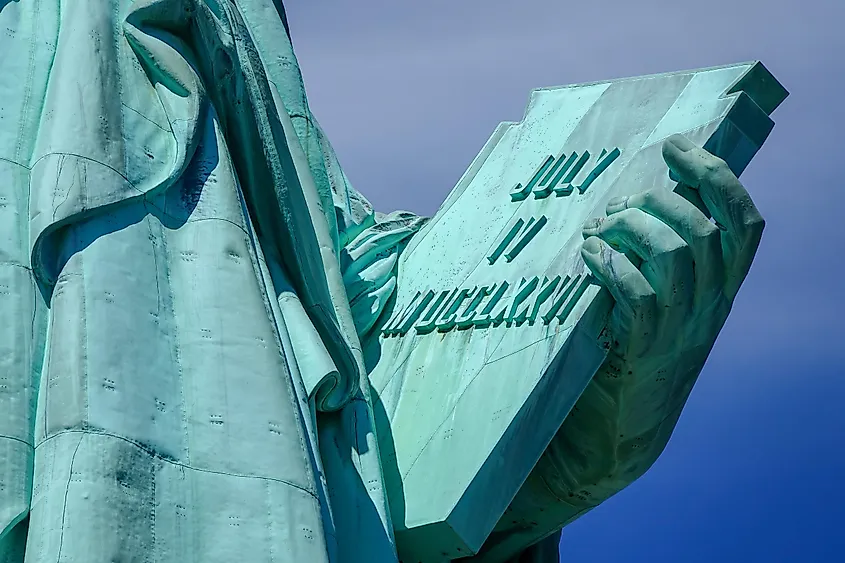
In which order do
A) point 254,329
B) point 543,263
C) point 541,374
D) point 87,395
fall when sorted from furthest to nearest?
point 543,263 → point 541,374 → point 254,329 → point 87,395

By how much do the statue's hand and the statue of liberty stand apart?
0.01m

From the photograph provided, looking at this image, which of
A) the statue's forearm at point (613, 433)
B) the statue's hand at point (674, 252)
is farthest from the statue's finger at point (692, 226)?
the statue's forearm at point (613, 433)

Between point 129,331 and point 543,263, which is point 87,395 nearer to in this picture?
point 129,331

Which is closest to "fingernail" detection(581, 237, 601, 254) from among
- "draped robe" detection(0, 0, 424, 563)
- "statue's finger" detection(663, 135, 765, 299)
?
"statue's finger" detection(663, 135, 765, 299)

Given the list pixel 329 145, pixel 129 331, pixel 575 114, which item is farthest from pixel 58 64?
pixel 575 114

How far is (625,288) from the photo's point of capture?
8.61 meters

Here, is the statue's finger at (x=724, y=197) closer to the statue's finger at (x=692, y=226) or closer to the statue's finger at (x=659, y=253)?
the statue's finger at (x=692, y=226)

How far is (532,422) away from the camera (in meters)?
8.41

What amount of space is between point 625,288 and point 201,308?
6.28 ft

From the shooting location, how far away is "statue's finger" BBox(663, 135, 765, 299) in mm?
8570

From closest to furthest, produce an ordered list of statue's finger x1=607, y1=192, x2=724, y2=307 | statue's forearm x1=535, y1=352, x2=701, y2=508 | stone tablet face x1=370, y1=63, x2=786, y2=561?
stone tablet face x1=370, y1=63, x2=786, y2=561, statue's finger x1=607, y1=192, x2=724, y2=307, statue's forearm x1=535, y1=352, x2=701, y2=508

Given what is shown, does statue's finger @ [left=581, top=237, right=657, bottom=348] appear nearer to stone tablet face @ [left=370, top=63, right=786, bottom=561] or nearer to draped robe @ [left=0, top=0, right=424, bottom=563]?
stone tablet face @ [left=370, top=63, right=786, bottom=561]

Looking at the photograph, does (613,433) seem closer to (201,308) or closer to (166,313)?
(201,308)

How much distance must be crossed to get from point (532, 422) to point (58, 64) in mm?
2346
